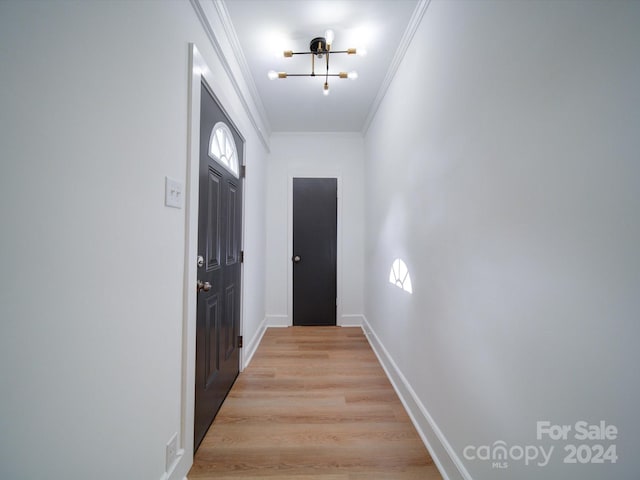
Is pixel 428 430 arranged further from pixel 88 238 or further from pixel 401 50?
pixel 401 50

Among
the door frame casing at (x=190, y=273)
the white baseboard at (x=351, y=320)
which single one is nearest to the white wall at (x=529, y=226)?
the door frame casing at (x=190, y=273)

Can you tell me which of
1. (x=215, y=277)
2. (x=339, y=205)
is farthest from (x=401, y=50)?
(x=215, y=277)

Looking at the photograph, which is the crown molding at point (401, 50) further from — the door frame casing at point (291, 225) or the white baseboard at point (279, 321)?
the white baseboard at point (279, 321)

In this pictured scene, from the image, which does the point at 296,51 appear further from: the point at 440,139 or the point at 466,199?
the point at 466,199

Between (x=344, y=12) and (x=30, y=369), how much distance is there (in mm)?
2295

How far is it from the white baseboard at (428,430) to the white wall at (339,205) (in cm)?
144

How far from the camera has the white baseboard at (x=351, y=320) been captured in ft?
11.9

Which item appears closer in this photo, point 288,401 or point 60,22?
point 60,22

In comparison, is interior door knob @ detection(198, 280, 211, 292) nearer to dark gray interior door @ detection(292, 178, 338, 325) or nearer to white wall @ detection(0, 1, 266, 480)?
white wall @ detection(0, 1, 266, 480)

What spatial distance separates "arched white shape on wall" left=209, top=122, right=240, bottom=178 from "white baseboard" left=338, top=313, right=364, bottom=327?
246cm

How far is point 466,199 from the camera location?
1153 mm

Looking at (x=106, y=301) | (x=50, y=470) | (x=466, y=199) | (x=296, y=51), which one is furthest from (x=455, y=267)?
(x=296, y=51)

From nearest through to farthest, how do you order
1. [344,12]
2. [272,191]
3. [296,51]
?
1. [344,12]
2. [296,51]
3. [272,191]

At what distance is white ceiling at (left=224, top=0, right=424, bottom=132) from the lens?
1673 millimetres
